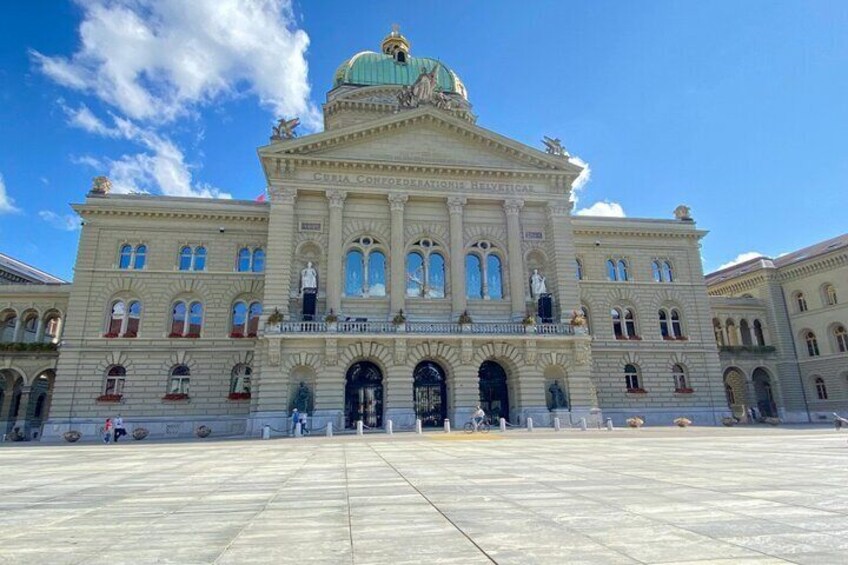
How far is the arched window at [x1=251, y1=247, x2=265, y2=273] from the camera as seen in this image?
42.4 m

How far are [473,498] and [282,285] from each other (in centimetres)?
3058

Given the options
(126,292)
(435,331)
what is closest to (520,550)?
(435,331)

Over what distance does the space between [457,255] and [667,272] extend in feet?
75.0

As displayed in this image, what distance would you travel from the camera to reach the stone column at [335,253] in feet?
121

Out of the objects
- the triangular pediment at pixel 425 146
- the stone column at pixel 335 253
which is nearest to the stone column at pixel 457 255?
the triangular pediment at pixel 425 146

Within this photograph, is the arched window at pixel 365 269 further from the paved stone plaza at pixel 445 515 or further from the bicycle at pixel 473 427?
the paved stone plaza at pixel 445 515

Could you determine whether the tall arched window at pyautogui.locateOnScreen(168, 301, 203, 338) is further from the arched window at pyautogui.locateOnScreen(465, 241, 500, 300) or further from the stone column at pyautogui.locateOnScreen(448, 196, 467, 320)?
the arched window at pyautogui.locateOnScreen(465, 241, 500, 300)

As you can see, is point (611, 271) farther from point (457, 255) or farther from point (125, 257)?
point (125, 257)

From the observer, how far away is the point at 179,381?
130 ft

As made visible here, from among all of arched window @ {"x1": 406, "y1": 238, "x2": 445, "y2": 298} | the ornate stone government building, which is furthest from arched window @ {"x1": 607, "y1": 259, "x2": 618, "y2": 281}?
arched window @ {"x1": 406, "y1": 238, "x2": 445, "y2": 298}

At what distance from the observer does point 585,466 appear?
39.0ft

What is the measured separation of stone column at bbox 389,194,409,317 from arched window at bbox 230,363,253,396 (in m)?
12.6

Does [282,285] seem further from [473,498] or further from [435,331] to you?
[473,498]

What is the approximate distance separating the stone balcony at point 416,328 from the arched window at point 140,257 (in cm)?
1485
